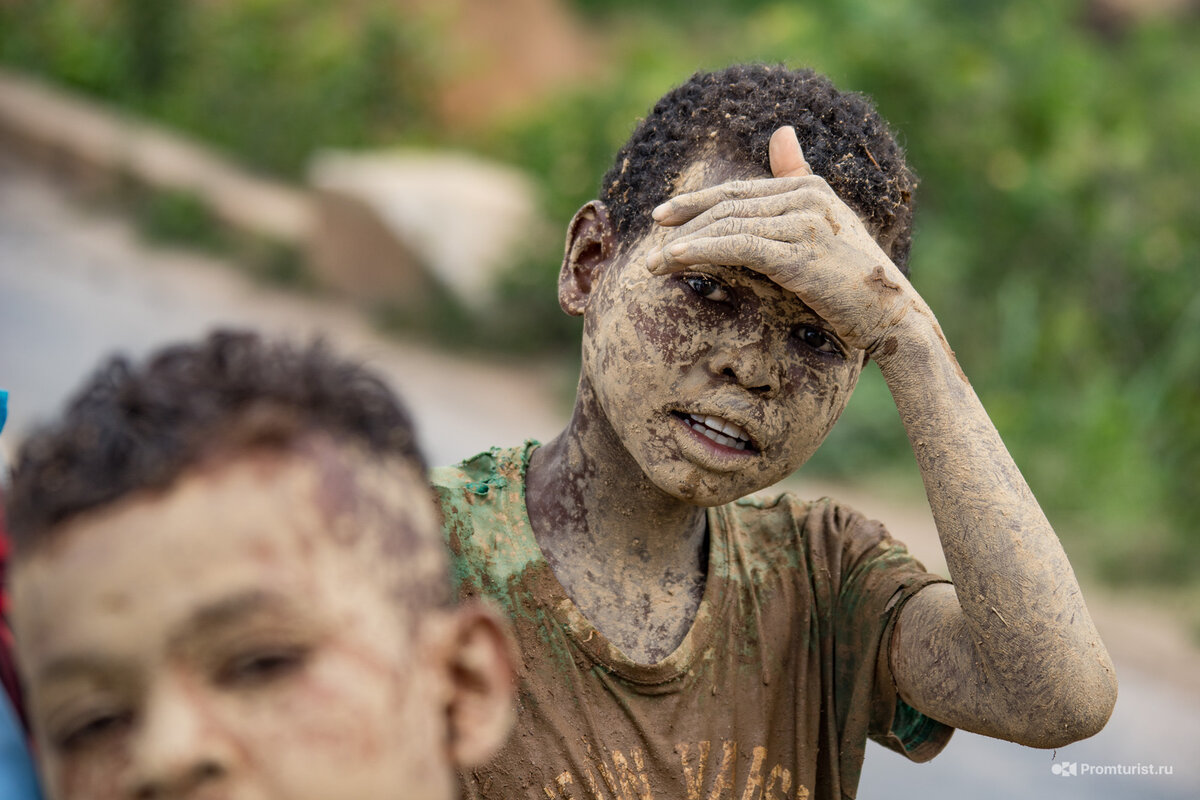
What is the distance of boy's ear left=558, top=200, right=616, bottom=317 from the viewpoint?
2.12 metres

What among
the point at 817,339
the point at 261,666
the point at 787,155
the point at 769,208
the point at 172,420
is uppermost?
the point at 787,155

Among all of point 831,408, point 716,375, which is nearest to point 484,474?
point 716,375

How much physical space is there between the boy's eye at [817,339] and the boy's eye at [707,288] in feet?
0.44

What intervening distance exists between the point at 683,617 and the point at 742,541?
0.20 meters

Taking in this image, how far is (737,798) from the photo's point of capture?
79.6 inches

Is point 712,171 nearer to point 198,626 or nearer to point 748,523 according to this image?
point 748,523

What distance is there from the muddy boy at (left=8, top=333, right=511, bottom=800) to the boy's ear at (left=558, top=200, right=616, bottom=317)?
0.93 metres

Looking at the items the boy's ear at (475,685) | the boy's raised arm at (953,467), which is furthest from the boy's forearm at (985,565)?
the boy's ear at (475,685)

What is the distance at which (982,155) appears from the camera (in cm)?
838

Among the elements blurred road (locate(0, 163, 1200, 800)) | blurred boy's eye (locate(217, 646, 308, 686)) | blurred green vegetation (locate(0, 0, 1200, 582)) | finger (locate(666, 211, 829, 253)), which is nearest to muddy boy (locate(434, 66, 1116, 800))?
finger (locate(666, 211, 829, 253))

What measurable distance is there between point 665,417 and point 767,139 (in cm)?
48

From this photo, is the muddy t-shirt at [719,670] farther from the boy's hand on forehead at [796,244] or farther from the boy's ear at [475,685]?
the boy's ear at [475,685]

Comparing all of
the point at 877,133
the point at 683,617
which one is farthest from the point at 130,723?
the point at 877,133

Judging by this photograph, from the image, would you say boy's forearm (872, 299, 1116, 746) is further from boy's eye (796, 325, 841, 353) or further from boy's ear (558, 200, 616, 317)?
boy's ear (558, 200, 616, 317)
